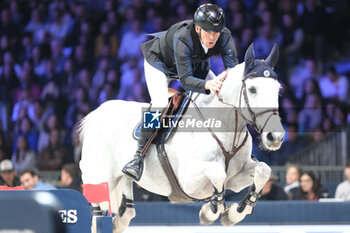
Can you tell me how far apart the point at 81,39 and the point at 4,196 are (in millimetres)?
8502

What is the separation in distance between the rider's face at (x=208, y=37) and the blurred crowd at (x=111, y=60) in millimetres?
3619

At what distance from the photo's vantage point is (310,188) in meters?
7.45

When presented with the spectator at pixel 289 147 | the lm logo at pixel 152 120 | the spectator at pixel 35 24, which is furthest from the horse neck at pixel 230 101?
the spectator at pixel 35 24

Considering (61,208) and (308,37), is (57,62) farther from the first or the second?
(61,208)

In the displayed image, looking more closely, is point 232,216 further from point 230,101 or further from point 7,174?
point 7,174

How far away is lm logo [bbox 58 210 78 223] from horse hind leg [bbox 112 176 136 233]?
7.19 feet

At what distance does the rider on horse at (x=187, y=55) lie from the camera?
15.5ft

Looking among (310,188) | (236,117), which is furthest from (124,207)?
(310,188)

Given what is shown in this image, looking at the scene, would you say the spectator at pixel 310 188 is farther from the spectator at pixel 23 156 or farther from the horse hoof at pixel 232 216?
the spectator at pixel 23 156

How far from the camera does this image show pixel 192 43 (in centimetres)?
488

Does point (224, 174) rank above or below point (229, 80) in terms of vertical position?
below

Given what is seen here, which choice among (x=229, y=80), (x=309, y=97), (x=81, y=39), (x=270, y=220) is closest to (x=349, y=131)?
(x=309, y=97)

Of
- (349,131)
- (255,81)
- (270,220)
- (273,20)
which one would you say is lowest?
(270,220)

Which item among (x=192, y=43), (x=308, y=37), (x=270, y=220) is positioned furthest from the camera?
(x=308, y=37)
